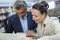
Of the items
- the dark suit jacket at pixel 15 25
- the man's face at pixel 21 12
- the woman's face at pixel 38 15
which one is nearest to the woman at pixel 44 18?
the woman's face at pixel 38 15

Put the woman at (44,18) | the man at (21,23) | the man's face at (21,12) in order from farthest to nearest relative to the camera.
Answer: the man at (21,23) → the man's face at (21,12) → the woman at (44,18)

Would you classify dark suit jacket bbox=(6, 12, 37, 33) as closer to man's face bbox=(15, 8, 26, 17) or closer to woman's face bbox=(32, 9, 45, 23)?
man's face bbox=(15, 8, 26, 17)

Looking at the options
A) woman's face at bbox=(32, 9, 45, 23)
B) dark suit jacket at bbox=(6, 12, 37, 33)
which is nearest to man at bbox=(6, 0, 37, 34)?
dark suit jacket at bbox=(6, 12, 37, 33)

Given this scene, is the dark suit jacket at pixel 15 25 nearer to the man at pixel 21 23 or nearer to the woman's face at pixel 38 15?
the man at pixel 21 23

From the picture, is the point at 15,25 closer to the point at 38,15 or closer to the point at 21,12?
the point at 21,12

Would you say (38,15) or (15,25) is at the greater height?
(38,15)

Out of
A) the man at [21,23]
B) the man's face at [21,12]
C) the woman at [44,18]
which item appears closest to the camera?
the woman at [44,18]

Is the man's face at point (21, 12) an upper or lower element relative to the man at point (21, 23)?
upper

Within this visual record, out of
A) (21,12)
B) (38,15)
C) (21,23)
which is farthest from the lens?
(21,23)

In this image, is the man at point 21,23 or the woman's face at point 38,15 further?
the man at point 21,23

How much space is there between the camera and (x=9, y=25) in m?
2.14

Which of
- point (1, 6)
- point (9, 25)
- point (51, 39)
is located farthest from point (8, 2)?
point (51, 39)

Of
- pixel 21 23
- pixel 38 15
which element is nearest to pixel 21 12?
pixel 21 23

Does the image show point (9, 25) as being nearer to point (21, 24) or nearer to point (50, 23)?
point (21, 24)
